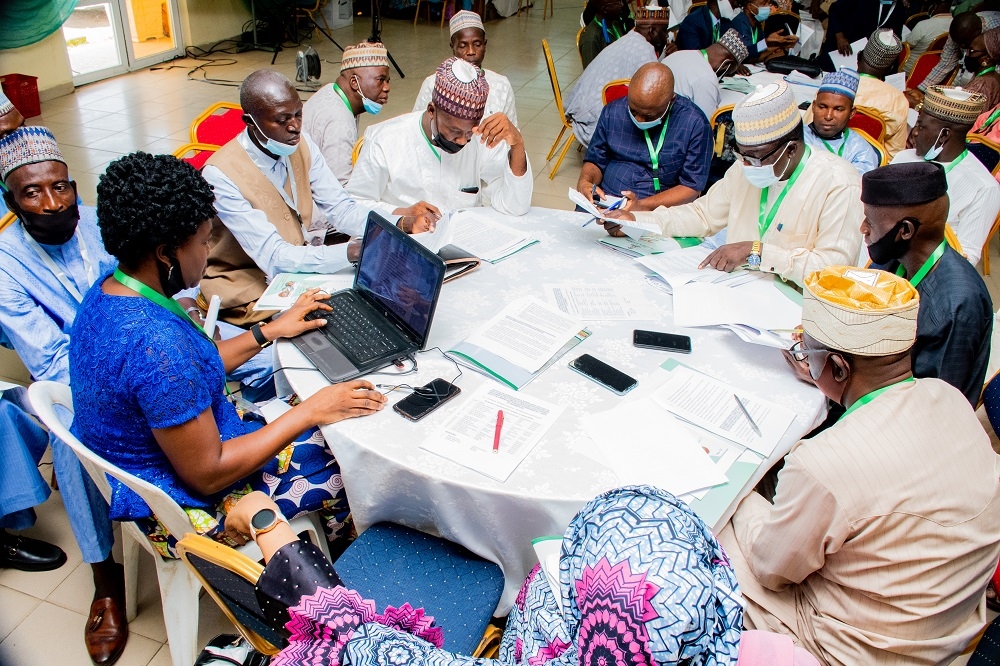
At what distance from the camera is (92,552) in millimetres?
2053

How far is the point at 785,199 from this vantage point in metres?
2.65

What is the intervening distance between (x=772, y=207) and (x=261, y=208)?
6.75 ft

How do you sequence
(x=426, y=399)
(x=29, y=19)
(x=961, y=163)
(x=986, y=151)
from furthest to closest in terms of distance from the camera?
(x=29, y=19) → (x=986, y=151) → (x=961, y=163) → (x=426, y=399)

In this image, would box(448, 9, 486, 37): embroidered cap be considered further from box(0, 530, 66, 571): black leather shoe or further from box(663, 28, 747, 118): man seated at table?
box(0, 530, 66, 571): black leather shoe

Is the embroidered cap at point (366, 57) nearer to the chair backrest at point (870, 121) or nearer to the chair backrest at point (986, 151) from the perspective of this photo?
the chair backrest at point (870, 121)

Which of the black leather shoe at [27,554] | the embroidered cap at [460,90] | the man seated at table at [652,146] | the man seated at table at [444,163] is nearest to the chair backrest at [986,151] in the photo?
the man seated at table at [652,146]

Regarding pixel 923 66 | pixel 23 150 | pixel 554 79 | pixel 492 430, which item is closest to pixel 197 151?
pixel 23 150

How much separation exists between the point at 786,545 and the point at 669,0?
7.25m

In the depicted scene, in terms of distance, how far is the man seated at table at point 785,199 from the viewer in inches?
97.4

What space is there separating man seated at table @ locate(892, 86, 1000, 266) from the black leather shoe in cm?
394

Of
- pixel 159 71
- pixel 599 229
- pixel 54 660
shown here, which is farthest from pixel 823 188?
pixel 159 71

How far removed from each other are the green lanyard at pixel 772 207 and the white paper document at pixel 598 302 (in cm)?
79

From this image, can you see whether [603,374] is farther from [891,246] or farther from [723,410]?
[891,246]

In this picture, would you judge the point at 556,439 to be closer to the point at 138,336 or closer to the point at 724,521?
the point at 724,521
